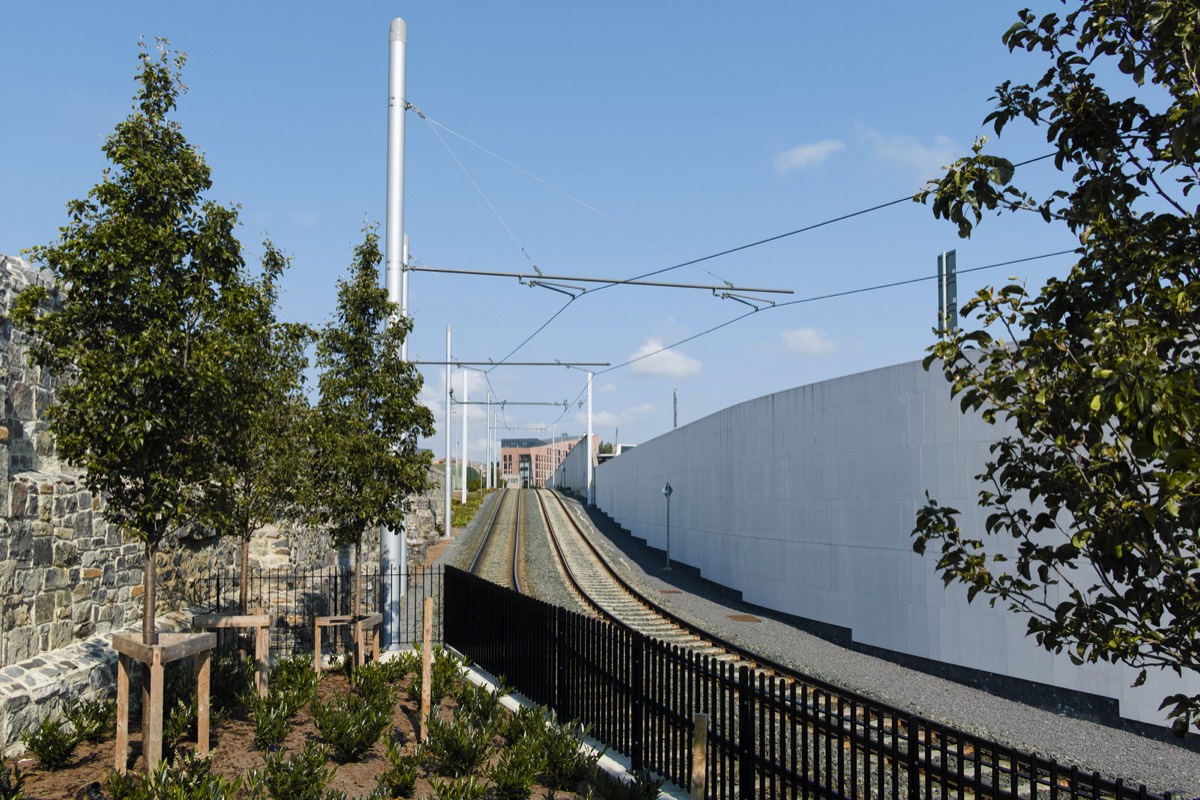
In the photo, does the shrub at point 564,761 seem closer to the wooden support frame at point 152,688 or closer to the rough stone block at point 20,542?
the wooden support frame at point 152,688

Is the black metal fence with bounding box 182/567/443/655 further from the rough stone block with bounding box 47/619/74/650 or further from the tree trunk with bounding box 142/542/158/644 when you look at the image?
the tree trunk with bounding box 142/542/158/644

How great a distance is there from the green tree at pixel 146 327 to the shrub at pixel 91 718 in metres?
1.42

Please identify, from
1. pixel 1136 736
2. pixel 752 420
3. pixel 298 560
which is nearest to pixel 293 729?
pixel 298 560

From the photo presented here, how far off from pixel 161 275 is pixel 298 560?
10.8 metres

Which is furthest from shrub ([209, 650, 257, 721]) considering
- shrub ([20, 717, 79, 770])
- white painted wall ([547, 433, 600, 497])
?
white painted wall ([547, 433, 600, 497])

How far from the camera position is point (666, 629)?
1855cm

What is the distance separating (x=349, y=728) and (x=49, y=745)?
2.62 metres

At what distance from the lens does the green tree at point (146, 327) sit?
801cm

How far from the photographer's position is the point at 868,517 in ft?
57.9

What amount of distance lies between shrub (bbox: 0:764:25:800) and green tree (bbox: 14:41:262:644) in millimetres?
1389

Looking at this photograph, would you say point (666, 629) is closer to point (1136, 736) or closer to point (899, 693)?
point (899, 693)

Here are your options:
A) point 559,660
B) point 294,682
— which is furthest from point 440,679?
point 559,660

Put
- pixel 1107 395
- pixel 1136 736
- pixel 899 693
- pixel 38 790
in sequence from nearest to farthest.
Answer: pixel 1107 395 < pixel 38 790 < pixel 1136 736 < pixel 899 693

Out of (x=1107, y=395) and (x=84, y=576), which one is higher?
(x=1107, y=395)
